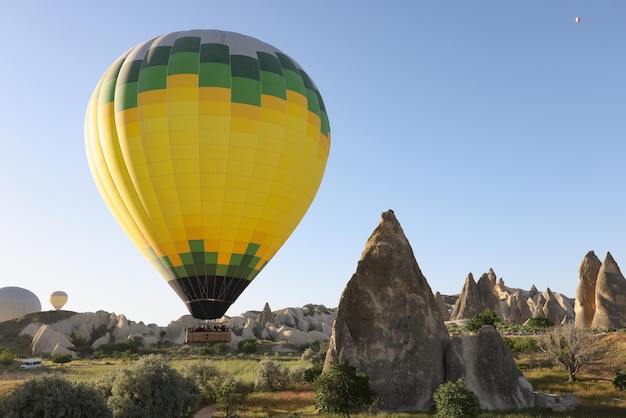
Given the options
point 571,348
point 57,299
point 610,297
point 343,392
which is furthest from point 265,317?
point 343,392

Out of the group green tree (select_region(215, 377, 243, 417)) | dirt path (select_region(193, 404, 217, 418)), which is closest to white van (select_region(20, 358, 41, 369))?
dirt path (select_region(193, 404, 217, 418))

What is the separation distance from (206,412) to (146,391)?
6.31 meters

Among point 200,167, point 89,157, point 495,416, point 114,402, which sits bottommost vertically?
point 495,416

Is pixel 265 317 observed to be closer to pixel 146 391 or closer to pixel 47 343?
pixel 47 343

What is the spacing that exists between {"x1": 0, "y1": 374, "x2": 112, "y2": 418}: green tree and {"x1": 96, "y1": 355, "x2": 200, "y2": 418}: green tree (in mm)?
2826

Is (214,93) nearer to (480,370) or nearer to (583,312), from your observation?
(480,370)

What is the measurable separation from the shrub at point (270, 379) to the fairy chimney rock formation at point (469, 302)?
53.3 m

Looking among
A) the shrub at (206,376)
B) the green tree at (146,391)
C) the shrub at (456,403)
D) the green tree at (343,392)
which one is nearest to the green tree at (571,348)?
the shrub at (456,403)

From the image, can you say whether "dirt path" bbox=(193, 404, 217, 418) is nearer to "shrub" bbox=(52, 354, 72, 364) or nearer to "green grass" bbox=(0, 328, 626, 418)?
"green grass" bbox=(0, 328, 626, 418)

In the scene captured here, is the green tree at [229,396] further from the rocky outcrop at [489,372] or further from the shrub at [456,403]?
the rocky outcrop at [489,372]

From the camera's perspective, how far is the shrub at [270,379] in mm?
35188

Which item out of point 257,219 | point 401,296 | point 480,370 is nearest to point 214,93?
point 257,219

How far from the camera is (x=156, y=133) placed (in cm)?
3297

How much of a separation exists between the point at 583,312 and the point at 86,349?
77448 mm
